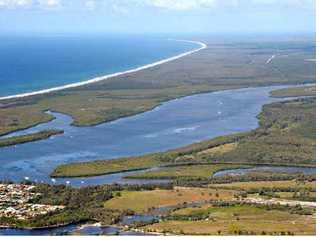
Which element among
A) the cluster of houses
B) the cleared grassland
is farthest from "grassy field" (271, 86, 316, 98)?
the cluster of houses

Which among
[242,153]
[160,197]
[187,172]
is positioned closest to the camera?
[160,197]

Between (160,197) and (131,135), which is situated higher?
(160,197)

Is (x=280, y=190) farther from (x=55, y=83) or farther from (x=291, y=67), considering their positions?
(x=291, y=67)

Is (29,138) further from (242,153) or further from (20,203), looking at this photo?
(20,203)

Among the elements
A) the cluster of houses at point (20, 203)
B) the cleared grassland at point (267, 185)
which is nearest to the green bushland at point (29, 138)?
the cluster of houses at point (20, 203)

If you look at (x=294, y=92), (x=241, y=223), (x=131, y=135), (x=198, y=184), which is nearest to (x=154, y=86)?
(x=294, y=92)

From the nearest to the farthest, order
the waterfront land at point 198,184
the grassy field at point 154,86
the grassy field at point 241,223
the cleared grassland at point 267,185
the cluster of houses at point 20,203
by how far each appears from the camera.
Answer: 1. the grassy field at point 241,223
2. the waterfront land at point 198,184
3. the cluster of houses at point 20,203
4. the cleared grassland at point 267,185
5. the grassy field at point 154,86

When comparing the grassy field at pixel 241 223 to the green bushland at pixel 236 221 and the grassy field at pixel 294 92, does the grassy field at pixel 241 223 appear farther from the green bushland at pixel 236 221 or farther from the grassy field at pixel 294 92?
the grassy field at pixel 294 92
